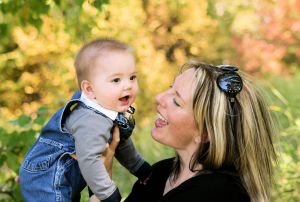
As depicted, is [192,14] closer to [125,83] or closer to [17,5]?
[17,5]

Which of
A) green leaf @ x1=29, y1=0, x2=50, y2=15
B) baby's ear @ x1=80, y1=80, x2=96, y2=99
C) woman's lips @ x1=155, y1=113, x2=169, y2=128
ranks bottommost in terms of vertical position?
woman's lips @ x1=155, y1=113, x2=169, y2=128

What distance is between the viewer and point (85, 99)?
8.49ft

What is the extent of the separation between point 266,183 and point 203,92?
503 millimetres

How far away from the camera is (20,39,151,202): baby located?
8.09 feet

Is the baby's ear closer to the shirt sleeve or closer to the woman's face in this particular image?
the shirt sleeve

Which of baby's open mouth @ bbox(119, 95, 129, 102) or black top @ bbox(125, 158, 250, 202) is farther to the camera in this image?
baby's open mouth @ bbox(119, 95, 129, 102)

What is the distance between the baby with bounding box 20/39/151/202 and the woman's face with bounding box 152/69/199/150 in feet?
0.48

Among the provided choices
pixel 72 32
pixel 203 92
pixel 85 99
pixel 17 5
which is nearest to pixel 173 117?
pixel 203 92

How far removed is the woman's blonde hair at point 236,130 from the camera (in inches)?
97.4

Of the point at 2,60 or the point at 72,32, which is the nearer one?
the point at 72,32

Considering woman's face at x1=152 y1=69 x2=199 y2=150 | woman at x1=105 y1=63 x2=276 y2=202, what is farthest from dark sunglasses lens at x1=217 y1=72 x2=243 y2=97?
woman's face at x1=152 y1=69 x2=199 y2=150

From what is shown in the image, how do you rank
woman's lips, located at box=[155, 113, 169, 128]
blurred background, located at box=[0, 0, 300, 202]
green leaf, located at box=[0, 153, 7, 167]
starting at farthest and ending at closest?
blurred background, located at box=[0, 0, 300, 202]
green leaf, located at box=[0, 153, 7, 167]
woman's lips, located at box=[155, 113, 169, 128]

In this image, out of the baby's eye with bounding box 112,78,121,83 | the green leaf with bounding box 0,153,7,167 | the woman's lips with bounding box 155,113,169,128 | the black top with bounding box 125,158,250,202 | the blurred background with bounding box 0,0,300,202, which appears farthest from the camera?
the blurred background with bounding box 0,0,300,202

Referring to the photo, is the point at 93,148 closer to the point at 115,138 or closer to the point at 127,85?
the point at 115,138
